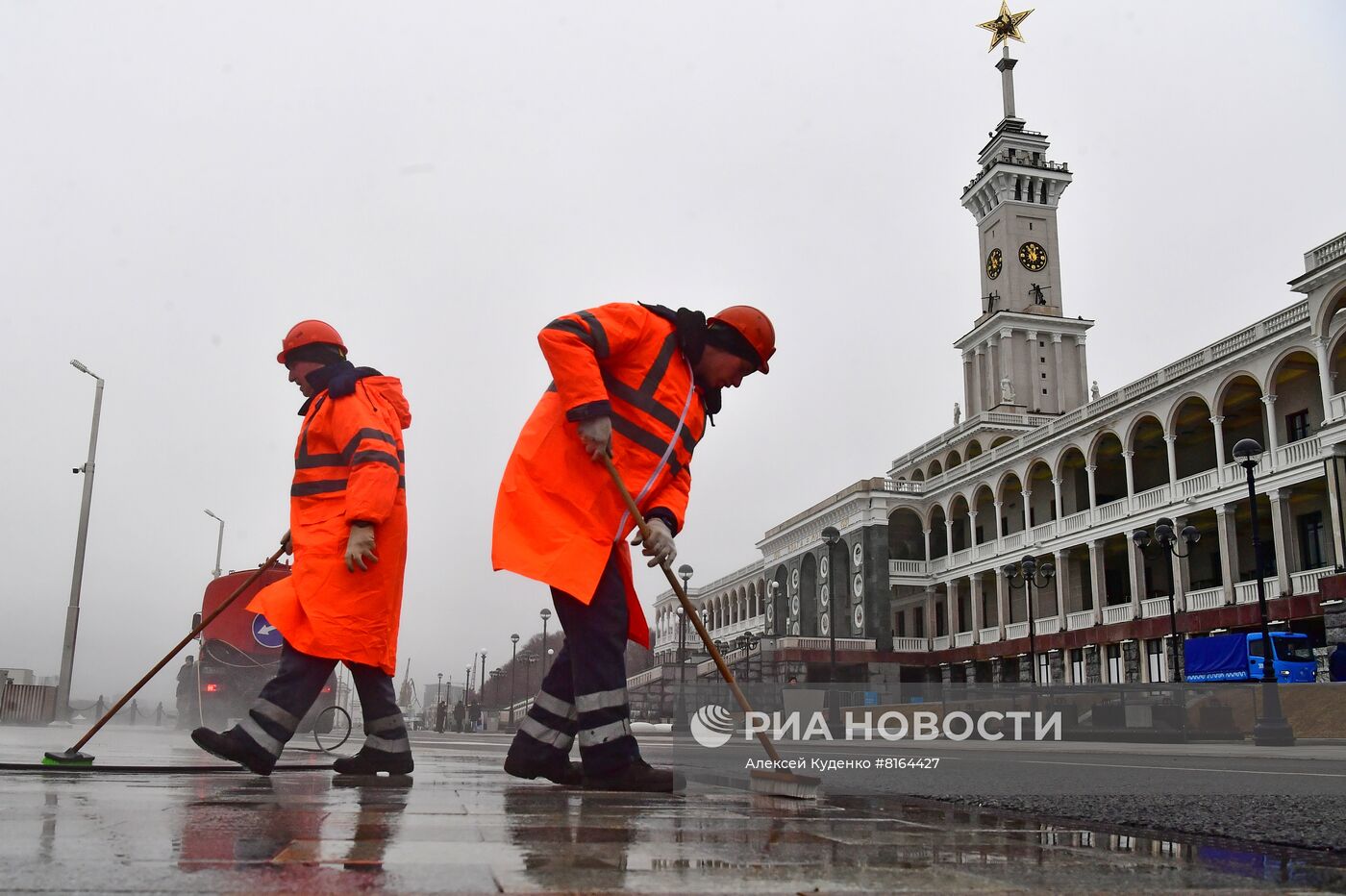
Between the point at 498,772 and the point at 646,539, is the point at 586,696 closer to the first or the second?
the point at 646,539

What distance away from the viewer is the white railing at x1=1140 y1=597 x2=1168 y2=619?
36.3 meters

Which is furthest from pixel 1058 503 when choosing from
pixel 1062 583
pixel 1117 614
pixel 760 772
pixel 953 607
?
pixel 760 772

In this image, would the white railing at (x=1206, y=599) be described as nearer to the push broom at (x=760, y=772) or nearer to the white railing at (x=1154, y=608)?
the white railing at (x=1154, y=608)

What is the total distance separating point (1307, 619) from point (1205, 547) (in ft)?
26.1

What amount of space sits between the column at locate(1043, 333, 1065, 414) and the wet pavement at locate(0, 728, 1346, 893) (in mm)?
61600

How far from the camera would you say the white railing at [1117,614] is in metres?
37.9

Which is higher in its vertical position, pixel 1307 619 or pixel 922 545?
pixel 922 545

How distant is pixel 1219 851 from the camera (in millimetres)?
2379

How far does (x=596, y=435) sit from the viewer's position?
12.6 feet

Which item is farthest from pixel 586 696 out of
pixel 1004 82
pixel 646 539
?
pixel 1004 82


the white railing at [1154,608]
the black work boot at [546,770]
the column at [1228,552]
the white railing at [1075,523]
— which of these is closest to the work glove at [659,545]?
the black work boot at [546,770]

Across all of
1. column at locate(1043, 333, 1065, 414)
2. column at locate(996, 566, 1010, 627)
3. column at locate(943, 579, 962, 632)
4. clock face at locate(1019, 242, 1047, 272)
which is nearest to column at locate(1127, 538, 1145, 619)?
column at locate(996, 566, 1010, 627)

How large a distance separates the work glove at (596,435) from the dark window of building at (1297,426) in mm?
35329

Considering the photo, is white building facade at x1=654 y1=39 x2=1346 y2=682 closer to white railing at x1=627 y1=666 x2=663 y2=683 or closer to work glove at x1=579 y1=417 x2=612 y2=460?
white railing at x1=627 y1=666 x2=663 y2=683
